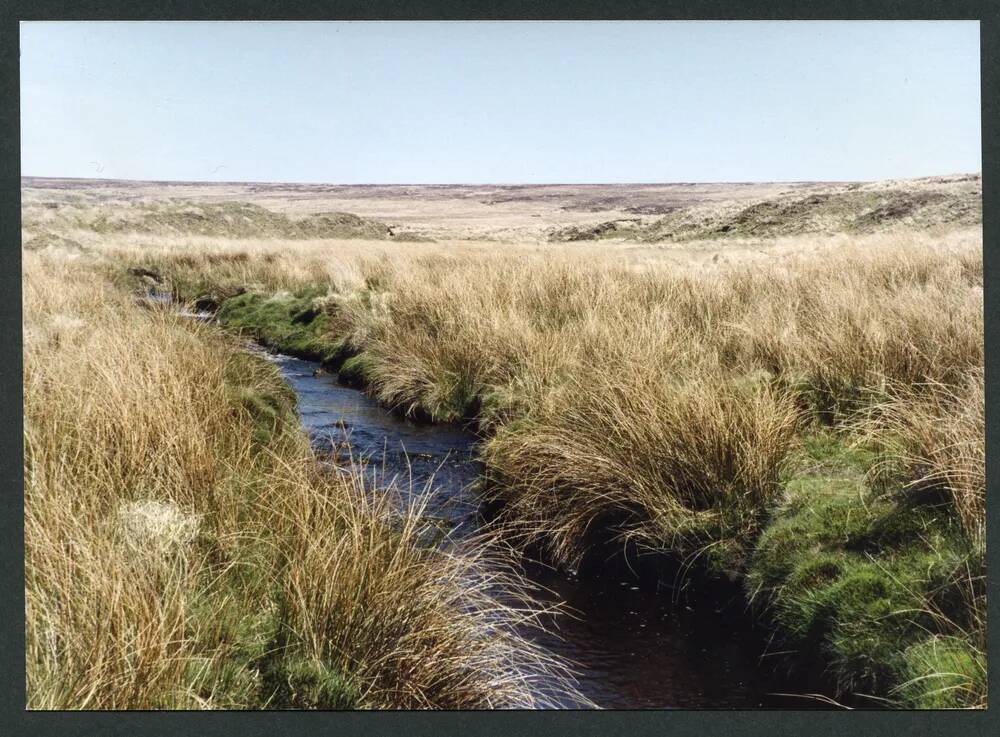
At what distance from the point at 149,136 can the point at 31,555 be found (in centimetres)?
327

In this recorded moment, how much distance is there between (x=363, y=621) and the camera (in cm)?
282

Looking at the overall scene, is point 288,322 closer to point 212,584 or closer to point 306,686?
point 212,584

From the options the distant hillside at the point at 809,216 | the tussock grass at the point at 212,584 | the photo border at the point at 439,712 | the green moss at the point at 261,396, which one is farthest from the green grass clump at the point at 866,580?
the green moss at the point at 261,396

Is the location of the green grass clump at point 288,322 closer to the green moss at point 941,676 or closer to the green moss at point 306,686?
the green moss at point 306,686

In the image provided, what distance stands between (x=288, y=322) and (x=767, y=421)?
25.4ft

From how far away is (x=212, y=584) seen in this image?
2867 mm

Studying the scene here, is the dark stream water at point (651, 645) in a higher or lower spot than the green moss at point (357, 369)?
lower

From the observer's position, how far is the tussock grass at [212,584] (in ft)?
8.35

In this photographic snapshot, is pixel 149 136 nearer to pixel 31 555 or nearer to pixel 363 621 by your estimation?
pixel 31 555

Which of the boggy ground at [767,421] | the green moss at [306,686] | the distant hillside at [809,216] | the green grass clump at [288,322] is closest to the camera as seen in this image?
the green moss at [306,686]

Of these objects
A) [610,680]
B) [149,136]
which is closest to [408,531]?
[610,680]

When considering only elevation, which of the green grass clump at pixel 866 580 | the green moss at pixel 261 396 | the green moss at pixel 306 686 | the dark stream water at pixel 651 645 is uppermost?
the green moss at pixel 261 396

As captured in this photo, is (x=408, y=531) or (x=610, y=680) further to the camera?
(x=610, y=680)

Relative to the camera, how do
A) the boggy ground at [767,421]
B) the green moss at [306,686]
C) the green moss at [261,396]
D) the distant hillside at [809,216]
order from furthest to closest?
the distant hillside at [809,216], the green moss at [261,396], the boggy ground at [767,421], the green moss at [306,686]
